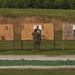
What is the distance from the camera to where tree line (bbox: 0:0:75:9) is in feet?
207

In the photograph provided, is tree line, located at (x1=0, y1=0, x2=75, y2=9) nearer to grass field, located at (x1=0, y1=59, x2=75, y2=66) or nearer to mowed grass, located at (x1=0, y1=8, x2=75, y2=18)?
mowed grass, located at (x1=0, y1=8, x2=75, y2=18)

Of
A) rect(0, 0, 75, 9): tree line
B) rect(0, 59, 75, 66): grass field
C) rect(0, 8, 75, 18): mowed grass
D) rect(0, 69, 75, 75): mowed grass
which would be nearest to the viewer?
rect(0, 69, 75, 75): mowed grass

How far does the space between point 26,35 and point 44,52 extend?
314cm

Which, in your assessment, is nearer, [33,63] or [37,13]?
[33,63]

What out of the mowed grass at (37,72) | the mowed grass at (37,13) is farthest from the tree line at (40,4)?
the mowed grass at (37,72)

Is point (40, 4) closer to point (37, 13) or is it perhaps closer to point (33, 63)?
point (37, 13)

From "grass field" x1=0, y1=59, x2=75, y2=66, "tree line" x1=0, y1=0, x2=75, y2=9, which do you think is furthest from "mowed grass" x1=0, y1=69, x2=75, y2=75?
"tree line" x1=0, y1=0, x2=75, y2=9

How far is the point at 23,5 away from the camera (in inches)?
2549

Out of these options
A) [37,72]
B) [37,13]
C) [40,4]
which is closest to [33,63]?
[37,72]

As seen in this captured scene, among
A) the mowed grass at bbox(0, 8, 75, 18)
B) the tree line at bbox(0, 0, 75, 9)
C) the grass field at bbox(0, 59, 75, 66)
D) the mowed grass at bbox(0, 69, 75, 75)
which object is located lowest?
the mowed grass at bbox(0, 69, 75, 75)

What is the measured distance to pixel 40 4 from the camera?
6500cm

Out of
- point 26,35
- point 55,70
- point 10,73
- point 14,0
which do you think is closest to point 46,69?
point 55,70

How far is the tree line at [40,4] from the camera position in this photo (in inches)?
2485

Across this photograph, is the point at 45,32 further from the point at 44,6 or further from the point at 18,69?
the point at 44,6
